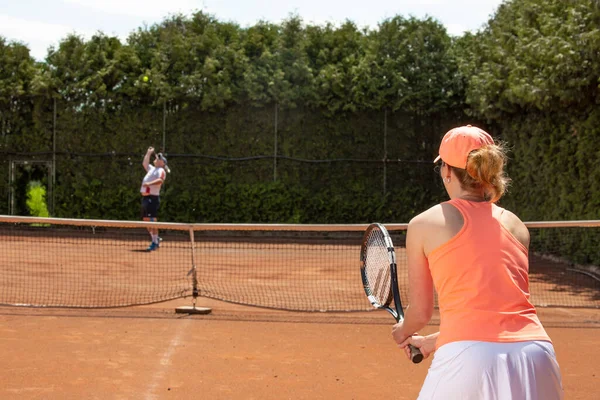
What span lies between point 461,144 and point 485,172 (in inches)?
5.0

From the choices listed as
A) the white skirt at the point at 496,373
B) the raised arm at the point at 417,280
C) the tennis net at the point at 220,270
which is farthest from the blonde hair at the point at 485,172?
the tennis net at the point at 220,270

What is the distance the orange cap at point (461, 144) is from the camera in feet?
8.24

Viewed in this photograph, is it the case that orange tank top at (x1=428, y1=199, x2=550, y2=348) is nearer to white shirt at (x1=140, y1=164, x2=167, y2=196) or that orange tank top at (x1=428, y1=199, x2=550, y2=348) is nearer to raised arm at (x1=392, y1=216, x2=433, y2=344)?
raised arm at (x1=392, y1=216, x2=433, y2=344)

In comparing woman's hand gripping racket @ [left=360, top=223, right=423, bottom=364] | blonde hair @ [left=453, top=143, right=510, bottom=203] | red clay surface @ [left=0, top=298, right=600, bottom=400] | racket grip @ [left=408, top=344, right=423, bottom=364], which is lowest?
red clay surface @ [left=0, top=298, right=600, bottom=400]

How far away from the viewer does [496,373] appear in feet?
7.59

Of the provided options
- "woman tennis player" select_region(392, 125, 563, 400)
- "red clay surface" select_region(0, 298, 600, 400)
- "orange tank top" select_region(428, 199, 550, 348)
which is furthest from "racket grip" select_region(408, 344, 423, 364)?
"red clay surface" select_region(0, 298, 600, 400)

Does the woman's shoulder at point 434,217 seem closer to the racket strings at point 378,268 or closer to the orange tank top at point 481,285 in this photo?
the orange tank top at point 481,285

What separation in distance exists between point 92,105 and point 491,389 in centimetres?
1883

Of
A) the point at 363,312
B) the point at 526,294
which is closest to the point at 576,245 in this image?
the point at 363,312

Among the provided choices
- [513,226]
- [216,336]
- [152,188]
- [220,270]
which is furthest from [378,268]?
[152,188]

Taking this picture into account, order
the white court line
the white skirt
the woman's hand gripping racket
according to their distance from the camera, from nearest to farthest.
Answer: the white skirt < the woman's hand gripping racket < the white court line

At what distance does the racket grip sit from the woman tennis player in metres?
0.05

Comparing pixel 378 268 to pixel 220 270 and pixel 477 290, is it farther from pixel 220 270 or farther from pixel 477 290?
pixel 220 270

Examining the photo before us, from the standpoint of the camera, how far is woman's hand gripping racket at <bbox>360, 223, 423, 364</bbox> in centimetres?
298
